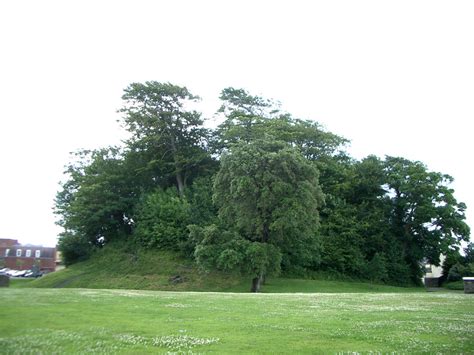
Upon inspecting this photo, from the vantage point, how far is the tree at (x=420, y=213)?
54.1 m

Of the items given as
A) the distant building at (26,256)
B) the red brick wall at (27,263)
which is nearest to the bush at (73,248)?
the distant building at (26,256)

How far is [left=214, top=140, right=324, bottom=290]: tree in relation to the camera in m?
37.5

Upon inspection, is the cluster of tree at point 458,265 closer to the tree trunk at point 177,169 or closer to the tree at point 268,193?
the tree at point 268,193

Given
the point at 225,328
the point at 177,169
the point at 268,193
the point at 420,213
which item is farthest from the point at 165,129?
the point at 225,328

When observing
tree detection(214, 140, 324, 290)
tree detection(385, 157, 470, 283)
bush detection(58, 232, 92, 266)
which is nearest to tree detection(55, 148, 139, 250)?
bush detection(58, 232, 92, 266)

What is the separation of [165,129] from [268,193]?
26078 mm

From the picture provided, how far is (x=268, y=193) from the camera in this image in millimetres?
37688

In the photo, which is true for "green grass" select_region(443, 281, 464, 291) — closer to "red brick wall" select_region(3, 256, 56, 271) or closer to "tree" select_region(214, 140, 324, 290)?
"tree" select_region(214, 140, 324, 290)

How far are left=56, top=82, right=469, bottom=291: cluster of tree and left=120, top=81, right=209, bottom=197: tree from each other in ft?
0.47

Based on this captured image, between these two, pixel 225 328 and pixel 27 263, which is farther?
pixel 27 263

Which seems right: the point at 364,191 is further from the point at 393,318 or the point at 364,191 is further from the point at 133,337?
the point at 133,337

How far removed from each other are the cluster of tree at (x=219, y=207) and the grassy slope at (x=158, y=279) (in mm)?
2580

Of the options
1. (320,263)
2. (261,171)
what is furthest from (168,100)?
(320,263)

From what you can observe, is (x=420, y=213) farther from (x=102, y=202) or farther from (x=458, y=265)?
(x=102, y=202)
